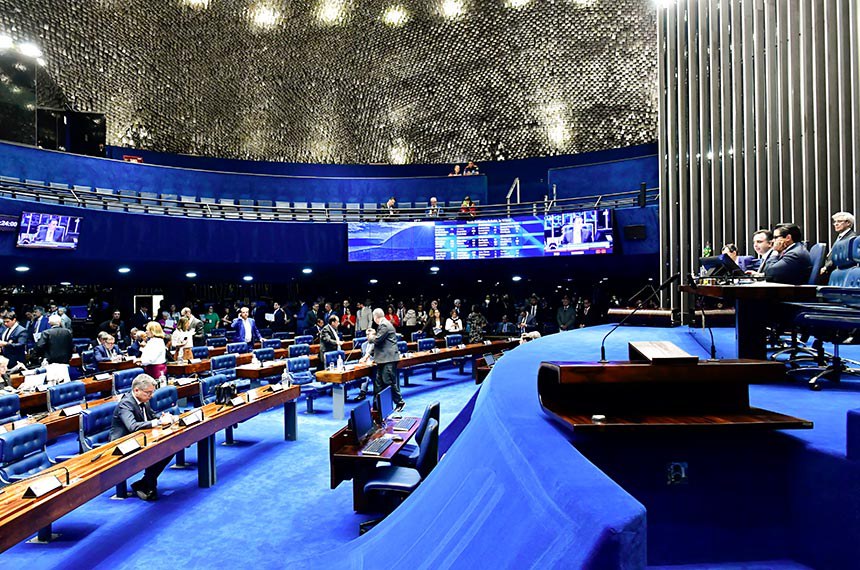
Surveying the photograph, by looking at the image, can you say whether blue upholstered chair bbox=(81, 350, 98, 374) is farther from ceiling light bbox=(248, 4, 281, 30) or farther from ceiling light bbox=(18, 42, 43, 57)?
ceiling light bbox=(248, 4, 281, 30)

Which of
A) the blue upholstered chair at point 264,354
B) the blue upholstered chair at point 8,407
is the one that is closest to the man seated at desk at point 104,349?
the blue upholstered chair at point 264,354

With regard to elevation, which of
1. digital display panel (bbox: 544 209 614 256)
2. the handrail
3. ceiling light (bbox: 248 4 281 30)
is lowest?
digital display panel (bbox: 544 209 614 256)

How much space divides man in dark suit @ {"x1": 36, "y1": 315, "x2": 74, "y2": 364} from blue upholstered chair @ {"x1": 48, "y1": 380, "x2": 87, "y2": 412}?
7.01 ft

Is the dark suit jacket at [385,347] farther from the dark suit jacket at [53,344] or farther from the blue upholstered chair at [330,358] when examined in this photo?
the dark suit jacket at [53,344]

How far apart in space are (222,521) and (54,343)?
18.1 feet

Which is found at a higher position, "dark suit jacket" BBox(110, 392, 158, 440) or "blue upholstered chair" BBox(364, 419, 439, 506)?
"dark suit jacket" BBox(110, 392, 158, 440)

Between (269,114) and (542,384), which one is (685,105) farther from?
(269,114)

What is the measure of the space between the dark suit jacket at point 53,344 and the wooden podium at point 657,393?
8589mm

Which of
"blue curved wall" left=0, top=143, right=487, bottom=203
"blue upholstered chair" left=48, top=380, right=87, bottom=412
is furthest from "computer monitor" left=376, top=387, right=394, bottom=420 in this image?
"blue curved wall" left=0, top=143, right=487, bottom=203

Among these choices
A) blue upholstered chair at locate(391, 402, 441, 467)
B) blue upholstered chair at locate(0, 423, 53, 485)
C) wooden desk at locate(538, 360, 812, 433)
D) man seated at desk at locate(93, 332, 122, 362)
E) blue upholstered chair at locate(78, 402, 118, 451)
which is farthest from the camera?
man seated at desk at locate(93, 332, 122, 362)

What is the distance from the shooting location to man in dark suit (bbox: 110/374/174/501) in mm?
4828

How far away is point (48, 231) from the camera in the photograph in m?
12.1

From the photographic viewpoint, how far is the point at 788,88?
31.2 ft

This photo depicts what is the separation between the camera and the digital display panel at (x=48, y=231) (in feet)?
38.7
